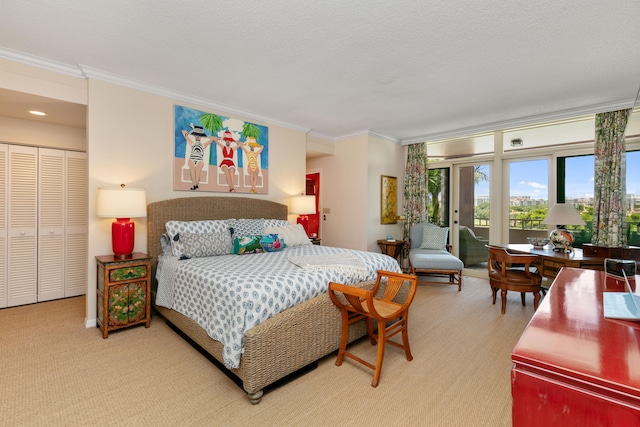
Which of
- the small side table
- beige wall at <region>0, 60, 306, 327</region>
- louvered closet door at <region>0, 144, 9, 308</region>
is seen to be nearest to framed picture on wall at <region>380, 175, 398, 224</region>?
the small side table

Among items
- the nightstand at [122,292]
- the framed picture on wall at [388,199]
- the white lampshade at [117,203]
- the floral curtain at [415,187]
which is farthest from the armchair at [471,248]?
the white lampshade at [117,203]

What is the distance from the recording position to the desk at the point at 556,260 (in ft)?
10.2

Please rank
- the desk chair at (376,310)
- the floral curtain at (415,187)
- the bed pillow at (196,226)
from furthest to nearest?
the floral curtain at (415,187) < the bed pillow at (196,226) < the desk chair at (376,310)

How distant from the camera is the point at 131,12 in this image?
2182 mm

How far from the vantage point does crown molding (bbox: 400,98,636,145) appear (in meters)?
3.85

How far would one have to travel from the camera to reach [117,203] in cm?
293

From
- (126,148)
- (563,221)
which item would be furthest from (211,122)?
Answer: (563,221)

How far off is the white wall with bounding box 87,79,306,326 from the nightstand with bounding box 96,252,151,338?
0.36 metres

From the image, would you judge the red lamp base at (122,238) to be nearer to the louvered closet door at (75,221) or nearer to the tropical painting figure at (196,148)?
the tropical painting figure at (196,148)

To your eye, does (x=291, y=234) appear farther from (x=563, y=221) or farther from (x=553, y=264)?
(x=563, y=221)

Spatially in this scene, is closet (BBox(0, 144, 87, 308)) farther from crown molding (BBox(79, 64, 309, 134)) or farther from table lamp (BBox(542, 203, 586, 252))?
table lamp (BBox(542, 203, 586, 252))

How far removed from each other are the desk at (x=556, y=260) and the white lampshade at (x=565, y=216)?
35 centimetres

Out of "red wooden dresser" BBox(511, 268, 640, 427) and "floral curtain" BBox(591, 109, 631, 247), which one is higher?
"floral curtain" BBox(591, 109, 631, 247)

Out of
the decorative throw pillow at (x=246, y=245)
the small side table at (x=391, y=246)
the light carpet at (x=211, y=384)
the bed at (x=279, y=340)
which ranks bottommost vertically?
the light carpet at (x=211, y=384)
